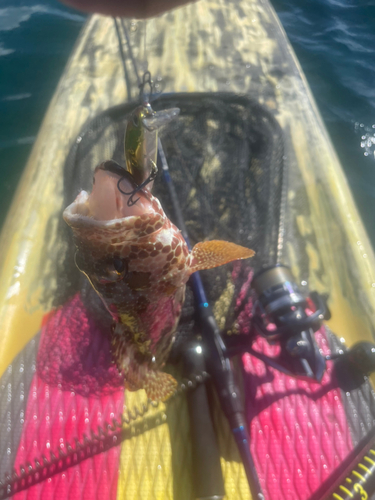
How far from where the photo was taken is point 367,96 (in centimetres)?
548

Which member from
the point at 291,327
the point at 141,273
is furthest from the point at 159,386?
the point at 291,327

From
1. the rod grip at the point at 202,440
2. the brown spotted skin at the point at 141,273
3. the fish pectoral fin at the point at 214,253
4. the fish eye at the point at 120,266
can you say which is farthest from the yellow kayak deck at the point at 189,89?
the fish eye at the point at 120,266

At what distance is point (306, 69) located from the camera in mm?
5949

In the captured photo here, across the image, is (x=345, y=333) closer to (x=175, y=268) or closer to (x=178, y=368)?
(x=178, y=368)

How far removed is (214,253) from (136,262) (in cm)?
55

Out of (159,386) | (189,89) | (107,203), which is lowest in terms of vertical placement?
(159,386)

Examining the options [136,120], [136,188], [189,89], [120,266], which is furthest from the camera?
[189,89]

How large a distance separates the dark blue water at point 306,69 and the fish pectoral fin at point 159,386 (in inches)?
141

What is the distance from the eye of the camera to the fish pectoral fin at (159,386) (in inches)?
74.0

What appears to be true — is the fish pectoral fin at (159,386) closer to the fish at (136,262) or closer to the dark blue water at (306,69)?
the fish at (136,262)

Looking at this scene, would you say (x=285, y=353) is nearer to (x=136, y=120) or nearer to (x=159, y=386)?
(x=159, y=386)

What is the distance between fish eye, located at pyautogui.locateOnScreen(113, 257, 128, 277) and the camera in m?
1.54

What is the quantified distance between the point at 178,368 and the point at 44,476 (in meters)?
1.06

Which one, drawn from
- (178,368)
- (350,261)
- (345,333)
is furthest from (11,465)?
(350,261)
